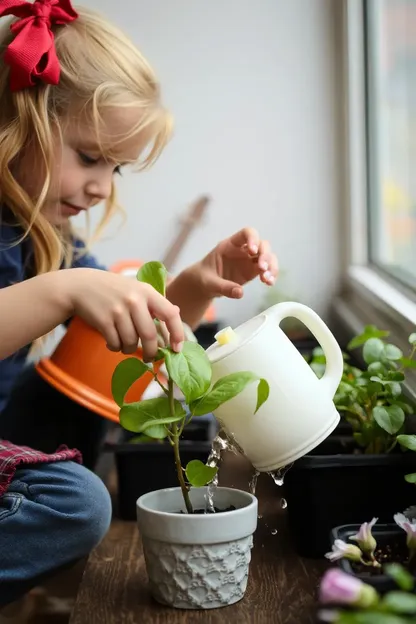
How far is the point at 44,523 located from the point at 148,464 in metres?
0.21

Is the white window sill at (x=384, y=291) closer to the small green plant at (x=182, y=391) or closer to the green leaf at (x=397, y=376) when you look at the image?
the green leaf at (x=397, y=376)

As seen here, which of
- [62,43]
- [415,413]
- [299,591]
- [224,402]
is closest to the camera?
[224,402]

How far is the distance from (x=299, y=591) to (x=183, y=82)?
4.68ft

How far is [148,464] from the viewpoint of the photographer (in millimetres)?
1287

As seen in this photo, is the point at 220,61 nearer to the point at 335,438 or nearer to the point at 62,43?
the point at 62,43

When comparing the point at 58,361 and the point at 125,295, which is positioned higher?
Result: the point at 125,295

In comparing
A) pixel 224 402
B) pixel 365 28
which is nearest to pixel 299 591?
pixel 224 402

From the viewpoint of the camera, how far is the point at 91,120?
133 cm

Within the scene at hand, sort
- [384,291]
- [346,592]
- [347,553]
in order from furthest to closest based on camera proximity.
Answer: [384,291] < [347,553] < [346,592]

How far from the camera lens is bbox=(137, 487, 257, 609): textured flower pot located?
0.87 m

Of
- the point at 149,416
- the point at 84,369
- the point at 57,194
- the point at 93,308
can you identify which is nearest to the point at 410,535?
the point at 149,416

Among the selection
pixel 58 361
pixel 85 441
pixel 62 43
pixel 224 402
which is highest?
pixel 62 43

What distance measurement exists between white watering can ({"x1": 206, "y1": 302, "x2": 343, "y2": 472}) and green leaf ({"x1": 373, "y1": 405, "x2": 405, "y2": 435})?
0.11m

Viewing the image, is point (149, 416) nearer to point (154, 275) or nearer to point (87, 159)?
point (154, 275)
